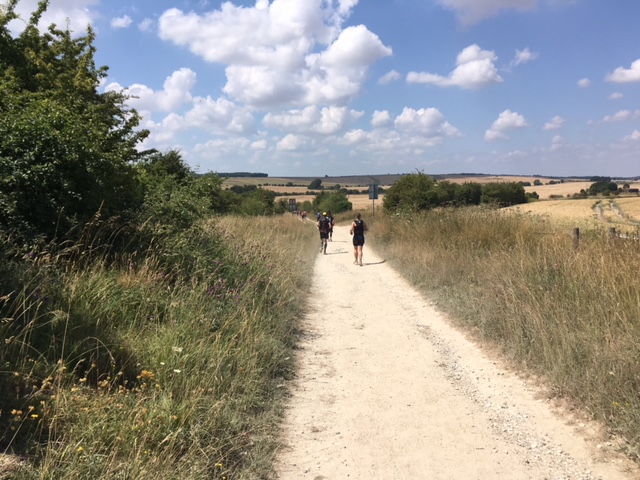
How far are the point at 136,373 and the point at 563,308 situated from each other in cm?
478

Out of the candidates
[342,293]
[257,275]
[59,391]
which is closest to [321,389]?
[59,391]

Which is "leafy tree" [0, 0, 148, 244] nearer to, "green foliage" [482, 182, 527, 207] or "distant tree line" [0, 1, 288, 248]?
"distant tree line" [0, 1, 288, 248]

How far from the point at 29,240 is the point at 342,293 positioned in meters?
7.05

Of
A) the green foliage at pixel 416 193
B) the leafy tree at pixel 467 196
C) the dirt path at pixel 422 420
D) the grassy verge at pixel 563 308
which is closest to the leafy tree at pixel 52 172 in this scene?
the dirt path at pixel 422 420

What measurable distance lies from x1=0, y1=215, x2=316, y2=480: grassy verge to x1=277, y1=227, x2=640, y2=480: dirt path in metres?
0.37

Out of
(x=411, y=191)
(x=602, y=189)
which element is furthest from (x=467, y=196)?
(x=602, y=189)

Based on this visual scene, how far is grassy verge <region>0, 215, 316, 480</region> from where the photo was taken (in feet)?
9.36

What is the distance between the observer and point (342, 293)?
35.5 ft

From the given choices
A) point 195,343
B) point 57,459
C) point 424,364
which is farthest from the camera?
point 424,364

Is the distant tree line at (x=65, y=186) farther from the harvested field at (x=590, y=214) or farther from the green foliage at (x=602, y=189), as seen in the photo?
the green foliage at (x=602, y=189)

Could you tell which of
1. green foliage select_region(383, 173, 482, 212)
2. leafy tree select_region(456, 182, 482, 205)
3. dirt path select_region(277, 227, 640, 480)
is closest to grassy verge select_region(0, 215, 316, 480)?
dirt path select_region(277, 227, 640, 480)

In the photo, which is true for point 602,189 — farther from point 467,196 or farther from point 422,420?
point 422,420

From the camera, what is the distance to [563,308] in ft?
18.3

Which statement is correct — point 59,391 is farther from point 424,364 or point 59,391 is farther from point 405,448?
point 424,364
